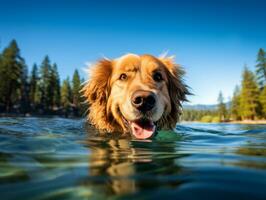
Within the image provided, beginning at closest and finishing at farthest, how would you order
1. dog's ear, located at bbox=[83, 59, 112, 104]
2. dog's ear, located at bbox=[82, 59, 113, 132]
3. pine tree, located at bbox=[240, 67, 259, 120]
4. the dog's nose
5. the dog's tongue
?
1. the dog's nose
2. the dog's tongue
3. dog's ear, located at bbox=[82, 59, 113, 132]
4. dog's ear, located at bbox=[83, 59, 112, 104]
5. pine tree, located at bbox=[240, 67, 259, 120]

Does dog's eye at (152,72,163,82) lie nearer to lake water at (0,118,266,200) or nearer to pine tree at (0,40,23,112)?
lake water at (0,118,266,200)

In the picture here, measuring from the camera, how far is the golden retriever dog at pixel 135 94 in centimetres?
586

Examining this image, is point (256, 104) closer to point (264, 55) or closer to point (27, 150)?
point (264, 55)

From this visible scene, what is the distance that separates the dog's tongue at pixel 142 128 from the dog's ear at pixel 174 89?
126 centimetres

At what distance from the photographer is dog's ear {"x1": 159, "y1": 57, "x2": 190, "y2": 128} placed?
7.55m

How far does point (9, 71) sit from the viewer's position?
6075 centimetres

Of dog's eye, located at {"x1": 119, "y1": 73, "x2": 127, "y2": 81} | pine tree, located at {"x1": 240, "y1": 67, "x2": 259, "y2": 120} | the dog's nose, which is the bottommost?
the dog's nose

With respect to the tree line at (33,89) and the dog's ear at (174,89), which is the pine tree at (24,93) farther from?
the dog's ear at (174,89)

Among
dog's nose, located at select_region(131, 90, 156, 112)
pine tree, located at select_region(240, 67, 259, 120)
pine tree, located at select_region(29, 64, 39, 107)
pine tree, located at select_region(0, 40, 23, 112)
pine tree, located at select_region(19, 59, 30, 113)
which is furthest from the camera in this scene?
pine tree, located at select_region(29, 64, 39, 107)

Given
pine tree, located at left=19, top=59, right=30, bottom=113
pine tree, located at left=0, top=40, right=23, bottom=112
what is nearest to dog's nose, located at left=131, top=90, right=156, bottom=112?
pine tree, located at left=0, top=40, right=23, bottom=112

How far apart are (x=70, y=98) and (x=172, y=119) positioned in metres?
82.3

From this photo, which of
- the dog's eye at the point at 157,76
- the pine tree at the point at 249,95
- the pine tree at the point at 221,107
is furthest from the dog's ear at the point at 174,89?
the pine tree at the point at 221,107

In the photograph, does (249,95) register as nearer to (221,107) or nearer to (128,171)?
(221,107)

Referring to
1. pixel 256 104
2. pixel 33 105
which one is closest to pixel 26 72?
pixel 33 105
